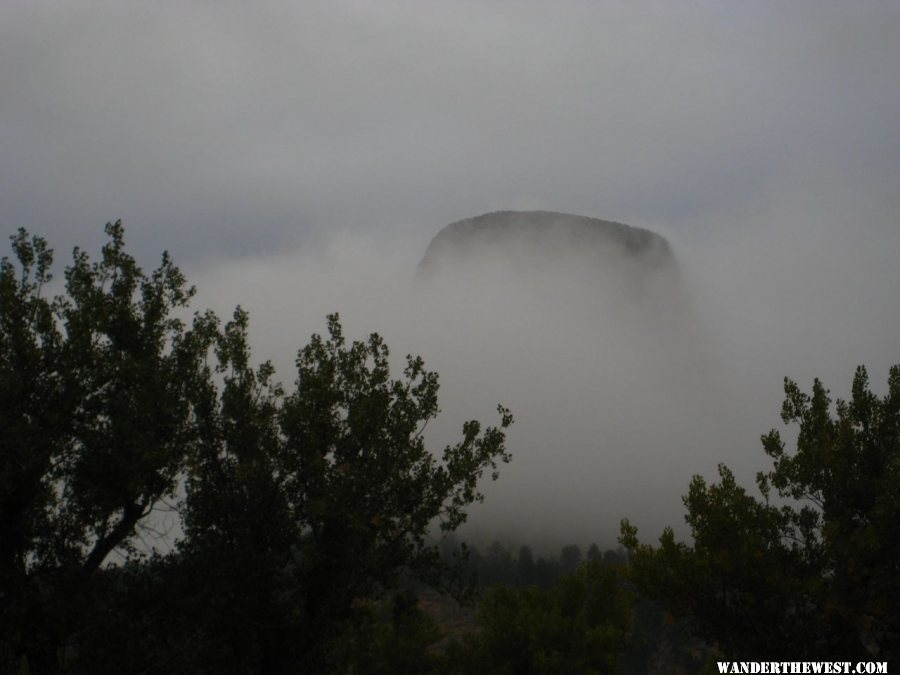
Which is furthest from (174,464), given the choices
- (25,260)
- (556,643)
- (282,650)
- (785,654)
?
(556,643)

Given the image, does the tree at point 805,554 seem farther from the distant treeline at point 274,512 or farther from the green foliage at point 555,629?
the green foliage at point 555,629

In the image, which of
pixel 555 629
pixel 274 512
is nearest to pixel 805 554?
pixel 274 512

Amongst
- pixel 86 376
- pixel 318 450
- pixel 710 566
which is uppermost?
pixel 86 376

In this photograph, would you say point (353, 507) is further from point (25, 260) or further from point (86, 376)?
point (25, 260)

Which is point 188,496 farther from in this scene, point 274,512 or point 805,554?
point 805,554

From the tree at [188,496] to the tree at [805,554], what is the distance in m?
5.48

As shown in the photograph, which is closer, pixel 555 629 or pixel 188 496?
pixel 188 496

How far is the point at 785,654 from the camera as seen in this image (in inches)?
780

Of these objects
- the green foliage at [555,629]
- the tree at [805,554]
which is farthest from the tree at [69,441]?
the green foliage at [555,629]

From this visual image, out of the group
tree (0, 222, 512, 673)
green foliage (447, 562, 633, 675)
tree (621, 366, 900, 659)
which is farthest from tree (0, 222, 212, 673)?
green foliage (447, 562, 633, 675)

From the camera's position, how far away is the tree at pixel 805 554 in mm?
19516

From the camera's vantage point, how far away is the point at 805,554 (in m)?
21.1

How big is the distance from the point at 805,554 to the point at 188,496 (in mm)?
15350

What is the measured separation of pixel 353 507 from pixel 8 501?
802 cm
